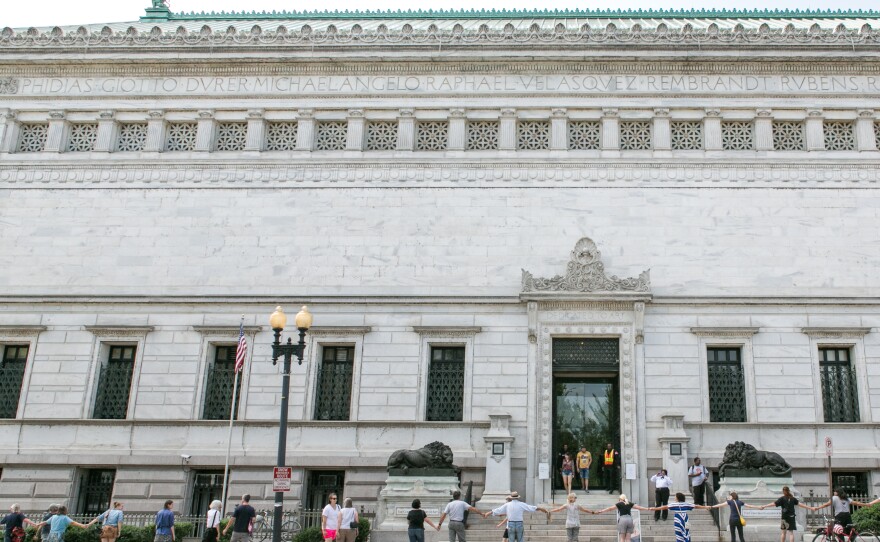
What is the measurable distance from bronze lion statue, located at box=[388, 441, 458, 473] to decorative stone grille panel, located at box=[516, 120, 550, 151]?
10.8 metres

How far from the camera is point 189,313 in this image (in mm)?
27984

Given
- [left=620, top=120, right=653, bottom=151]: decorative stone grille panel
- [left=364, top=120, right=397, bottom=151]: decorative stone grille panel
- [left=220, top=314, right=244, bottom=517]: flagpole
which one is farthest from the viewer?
[left=364, top=120, right=397, bottom=151]: decorative stone grille panel

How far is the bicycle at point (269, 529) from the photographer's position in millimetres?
22344

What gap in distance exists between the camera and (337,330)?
2744 cm

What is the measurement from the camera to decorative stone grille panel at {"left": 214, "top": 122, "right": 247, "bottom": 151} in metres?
30.1

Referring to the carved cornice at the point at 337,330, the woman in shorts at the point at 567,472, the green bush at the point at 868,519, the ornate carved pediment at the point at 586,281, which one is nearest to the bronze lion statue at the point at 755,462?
the green bush at the point at 868,519

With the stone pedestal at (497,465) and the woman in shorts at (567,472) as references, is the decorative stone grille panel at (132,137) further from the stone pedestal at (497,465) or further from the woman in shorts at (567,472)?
the woman in shorts at (567,472)

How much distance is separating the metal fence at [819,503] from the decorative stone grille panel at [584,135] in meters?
12.5

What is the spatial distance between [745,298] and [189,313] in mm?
17304

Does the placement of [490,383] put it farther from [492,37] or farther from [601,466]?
[492,37]

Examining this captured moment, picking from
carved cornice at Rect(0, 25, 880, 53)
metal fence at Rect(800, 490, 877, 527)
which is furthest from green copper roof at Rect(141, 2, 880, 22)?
metal fence at Rect(800, 490, 877, 527)

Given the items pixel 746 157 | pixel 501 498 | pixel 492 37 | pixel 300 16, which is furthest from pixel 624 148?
pixel 300 16

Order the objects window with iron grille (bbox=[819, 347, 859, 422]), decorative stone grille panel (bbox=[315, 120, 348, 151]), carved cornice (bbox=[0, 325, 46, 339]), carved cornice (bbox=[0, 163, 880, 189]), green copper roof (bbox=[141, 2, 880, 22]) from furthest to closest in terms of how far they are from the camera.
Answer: green copper roof (bbox=[141, 2, 880, 22]) < decorative stone grille panel (bbox=[315, 120, 348, 151]) < carved cornice (bbox=[0, 163, 880, 189]) < carved cornice (bbox=[0, 325, 46, 339]) < window with iron grille (bbox=[819, 347, 859, 422])

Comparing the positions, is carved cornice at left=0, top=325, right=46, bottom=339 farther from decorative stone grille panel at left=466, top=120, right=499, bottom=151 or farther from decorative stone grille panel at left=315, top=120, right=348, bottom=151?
decorative stone grille panel at left=466, top=120, right=499, bottom=151
